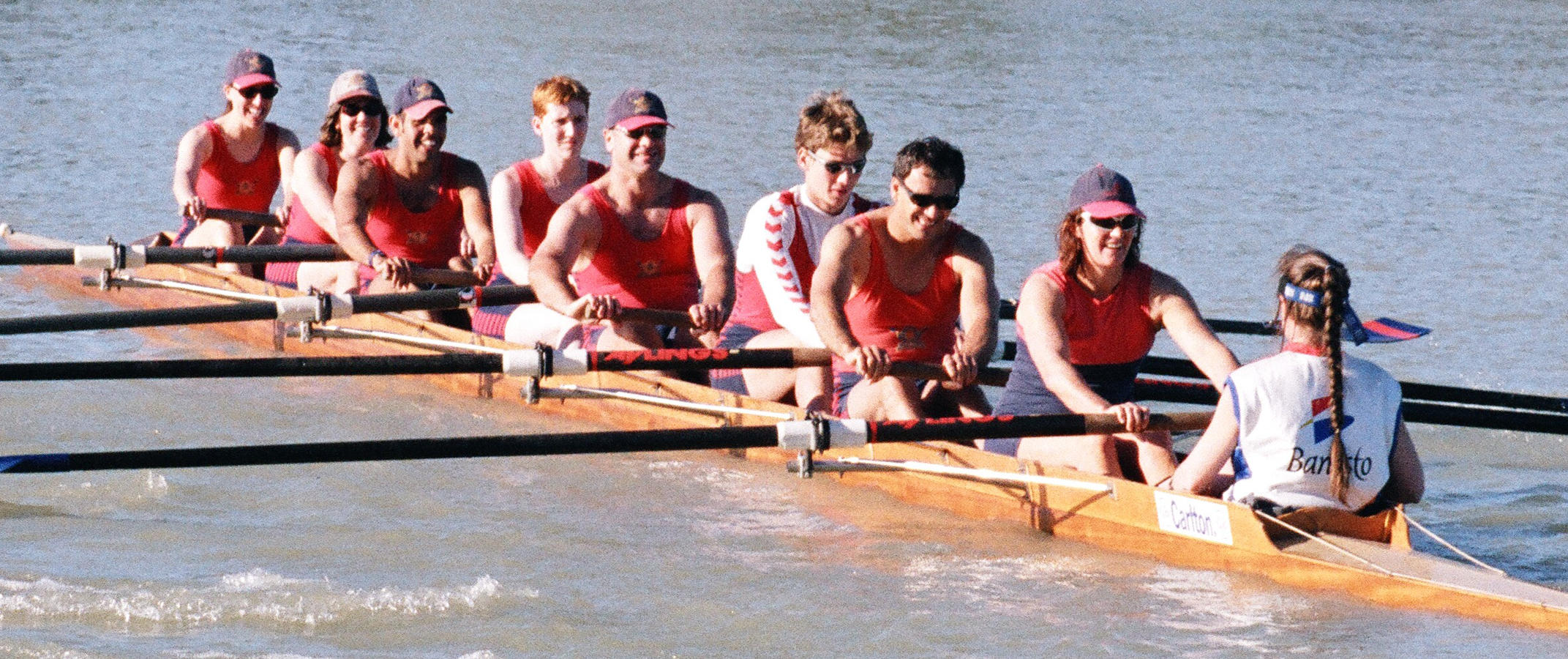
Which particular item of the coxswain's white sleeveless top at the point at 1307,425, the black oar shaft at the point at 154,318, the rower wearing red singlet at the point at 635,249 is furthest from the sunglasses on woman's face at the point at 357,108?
the coxswain's white sleeveless top at the point at 1307,425

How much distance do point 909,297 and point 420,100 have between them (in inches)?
103

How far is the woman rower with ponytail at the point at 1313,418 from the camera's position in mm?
4949

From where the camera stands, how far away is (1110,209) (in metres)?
5.65

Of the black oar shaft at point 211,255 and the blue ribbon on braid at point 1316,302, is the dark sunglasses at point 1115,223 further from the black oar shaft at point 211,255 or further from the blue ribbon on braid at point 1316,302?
the black oar shaft at point 211,255

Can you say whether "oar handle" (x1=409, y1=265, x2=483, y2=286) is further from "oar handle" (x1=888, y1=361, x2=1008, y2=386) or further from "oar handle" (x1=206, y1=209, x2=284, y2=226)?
"oar handle" (x1=888, y1=361, x2=1008, y2=386)

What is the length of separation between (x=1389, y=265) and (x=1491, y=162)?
142 inches

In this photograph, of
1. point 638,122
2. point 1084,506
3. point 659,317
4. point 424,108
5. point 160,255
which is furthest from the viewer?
point 160,255

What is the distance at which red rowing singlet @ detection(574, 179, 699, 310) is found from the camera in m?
7.23

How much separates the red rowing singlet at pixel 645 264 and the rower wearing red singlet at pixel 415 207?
99 cm

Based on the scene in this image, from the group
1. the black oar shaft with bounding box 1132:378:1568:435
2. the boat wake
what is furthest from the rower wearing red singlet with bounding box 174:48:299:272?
the black oar shaft with bounding box 1132:378:1568:435

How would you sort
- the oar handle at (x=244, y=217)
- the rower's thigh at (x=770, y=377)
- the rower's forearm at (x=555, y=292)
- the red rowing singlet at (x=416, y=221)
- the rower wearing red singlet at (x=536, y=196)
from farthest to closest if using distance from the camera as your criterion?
the oar handle at (x=244, y=217), the red rowing singlet at (x=416, y=221), the rower wearing red singlet at (x=536, y=196), the rower's forearm at (x=555, y=292), the rower's thigh at (x=770, y=377)

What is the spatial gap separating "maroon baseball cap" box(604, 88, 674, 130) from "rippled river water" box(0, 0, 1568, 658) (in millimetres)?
1169

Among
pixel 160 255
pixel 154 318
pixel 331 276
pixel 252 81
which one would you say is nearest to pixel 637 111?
pixel 154 318

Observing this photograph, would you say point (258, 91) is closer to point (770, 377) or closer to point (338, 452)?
point (770, 377)
